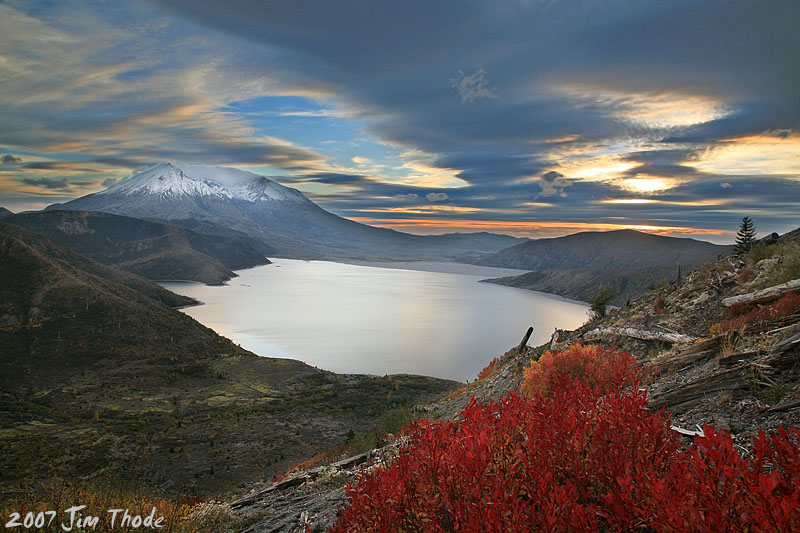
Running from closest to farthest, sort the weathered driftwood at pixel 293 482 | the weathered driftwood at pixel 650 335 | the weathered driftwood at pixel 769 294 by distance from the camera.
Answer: the weathered driftwood at pixel 293 482 → the weathered driftwood at pixel 769 294 → the weathered driftwood at pixel 650 335

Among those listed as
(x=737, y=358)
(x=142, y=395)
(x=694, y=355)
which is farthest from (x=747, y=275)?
(x=142, y=395)

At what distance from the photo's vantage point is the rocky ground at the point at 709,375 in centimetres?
503

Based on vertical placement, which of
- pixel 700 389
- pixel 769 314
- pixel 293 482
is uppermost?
pixel 769 314

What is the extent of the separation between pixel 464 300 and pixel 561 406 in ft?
493

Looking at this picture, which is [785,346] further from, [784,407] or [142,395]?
[142,395]

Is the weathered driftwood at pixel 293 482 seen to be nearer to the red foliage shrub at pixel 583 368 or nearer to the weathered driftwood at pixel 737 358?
the red foliage shrub at pixel 583 368

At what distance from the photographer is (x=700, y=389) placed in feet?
19.5

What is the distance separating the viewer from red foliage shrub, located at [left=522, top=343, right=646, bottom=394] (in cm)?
775

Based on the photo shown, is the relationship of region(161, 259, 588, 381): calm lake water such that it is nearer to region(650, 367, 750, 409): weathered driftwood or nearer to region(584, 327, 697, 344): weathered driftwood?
region(584, 327, 697, 344): weathered driftwood

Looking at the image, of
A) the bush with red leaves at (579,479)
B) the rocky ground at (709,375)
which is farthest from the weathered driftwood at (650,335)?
the bush with red leaves at (579,479)

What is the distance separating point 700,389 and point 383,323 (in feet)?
337

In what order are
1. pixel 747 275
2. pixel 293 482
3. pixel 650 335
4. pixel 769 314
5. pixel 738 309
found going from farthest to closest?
pixel 747 275
pixel 650 335
pixel 738 309
pixel 293 482
pixel 769 314

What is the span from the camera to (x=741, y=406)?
510 centimetres

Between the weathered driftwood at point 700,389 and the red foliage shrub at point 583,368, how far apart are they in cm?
120
